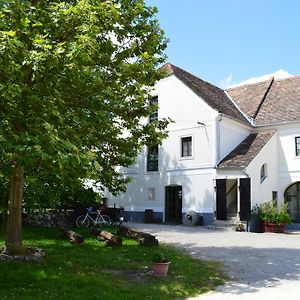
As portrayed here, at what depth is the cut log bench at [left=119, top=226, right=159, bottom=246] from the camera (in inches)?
550

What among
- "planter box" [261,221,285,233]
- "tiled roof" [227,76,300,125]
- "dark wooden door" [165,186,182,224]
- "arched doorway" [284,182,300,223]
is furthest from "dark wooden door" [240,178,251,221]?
"tiled roof" [227,76,300,125]

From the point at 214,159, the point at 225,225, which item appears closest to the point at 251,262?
the point at 225,225

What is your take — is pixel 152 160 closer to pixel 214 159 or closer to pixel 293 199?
pixel 214 159

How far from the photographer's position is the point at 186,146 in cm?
2566

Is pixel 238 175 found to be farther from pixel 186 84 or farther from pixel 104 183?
pixel 104 183

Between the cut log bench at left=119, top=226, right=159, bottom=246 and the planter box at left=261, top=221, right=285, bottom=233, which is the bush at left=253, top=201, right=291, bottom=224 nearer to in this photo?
the planter box at left=261, top=221, right=285, bottom=233

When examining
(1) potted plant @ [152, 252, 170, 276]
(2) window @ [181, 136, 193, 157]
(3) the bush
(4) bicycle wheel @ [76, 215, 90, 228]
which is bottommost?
(1) potted plant @ [152, 252, 170, 276]

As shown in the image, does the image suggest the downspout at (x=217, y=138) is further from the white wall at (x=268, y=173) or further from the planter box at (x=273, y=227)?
the planter box at (x=273, y=227)

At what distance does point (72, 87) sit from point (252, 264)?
22.1ft

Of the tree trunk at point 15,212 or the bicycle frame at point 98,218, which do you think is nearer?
the tree trunk at point 15,212

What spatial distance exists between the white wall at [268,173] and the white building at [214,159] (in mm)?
54

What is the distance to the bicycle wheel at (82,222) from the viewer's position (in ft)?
64.6

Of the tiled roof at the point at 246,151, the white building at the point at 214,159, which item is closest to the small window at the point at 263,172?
the white building at the point at 214,159

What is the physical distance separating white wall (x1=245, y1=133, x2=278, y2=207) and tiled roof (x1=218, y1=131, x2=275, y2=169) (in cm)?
24
